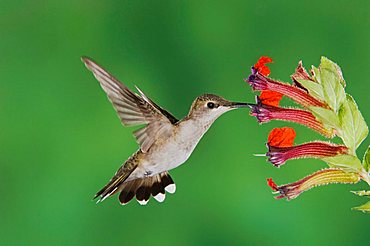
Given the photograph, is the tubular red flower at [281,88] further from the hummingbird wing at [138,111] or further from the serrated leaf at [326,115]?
the hummingbird wing at [138,111]

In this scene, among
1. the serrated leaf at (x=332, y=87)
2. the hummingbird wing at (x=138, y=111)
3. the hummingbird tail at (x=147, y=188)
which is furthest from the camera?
the hummingbird tail at (x=147, y=188)

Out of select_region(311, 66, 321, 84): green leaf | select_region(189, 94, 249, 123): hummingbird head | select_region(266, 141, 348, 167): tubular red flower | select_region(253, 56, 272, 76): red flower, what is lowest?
select_region(266, 141, 348, 167): tubular red flower

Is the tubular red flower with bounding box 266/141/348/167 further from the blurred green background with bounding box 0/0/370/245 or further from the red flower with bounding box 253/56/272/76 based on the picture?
the blurred green background with bounding box 0/0/370/245

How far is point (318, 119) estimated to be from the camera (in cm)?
81

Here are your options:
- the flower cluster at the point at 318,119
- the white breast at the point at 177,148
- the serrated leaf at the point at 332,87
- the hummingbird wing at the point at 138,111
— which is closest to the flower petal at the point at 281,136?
the flower cluster at the point at 318,119

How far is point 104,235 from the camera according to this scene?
2.19 metres

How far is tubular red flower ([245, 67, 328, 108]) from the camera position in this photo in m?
0.83

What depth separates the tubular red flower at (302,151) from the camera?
0.82 metres

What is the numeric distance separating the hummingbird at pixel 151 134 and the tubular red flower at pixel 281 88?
0.14m

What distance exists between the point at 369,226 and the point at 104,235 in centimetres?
92

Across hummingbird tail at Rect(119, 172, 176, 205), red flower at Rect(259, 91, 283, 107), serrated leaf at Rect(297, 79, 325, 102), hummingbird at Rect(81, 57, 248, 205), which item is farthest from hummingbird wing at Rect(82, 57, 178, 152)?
serrated leaf at Rect(297, 79, 325, 102)

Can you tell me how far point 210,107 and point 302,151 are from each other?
0.22 metres

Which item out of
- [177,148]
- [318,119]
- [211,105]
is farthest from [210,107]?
[318,119]

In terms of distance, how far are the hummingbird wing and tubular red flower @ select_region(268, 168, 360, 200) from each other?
0.37 meters
